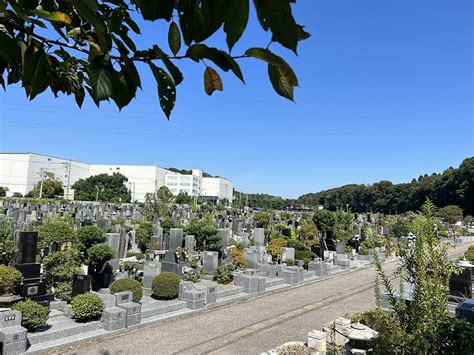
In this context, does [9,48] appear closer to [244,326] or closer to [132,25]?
[132,25]

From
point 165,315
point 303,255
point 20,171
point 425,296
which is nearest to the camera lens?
point 425,296

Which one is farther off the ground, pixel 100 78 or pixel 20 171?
pixel 20 171

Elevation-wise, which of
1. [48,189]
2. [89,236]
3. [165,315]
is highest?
[48,189]

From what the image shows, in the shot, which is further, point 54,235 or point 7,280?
point 54,235

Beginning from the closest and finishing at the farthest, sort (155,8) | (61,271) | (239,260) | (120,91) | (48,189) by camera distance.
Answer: (155,8), (120,91), (61,271), (239,260), (48,189)

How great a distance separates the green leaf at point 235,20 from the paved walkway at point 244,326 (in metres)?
8.38

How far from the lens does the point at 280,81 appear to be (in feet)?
3.46

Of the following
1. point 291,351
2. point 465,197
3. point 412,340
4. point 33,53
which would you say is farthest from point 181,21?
point 465,197

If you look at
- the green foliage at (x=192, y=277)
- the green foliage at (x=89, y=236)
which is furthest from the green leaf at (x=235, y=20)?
the green foliage at (x=192, y=277)

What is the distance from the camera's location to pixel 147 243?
21.6 metres

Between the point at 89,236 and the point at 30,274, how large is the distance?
302 centimetres

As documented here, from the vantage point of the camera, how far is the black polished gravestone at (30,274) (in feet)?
32.6

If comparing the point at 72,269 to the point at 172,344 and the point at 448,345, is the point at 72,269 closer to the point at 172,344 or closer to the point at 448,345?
the point at 172,344

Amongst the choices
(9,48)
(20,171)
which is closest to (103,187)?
(20,171)
